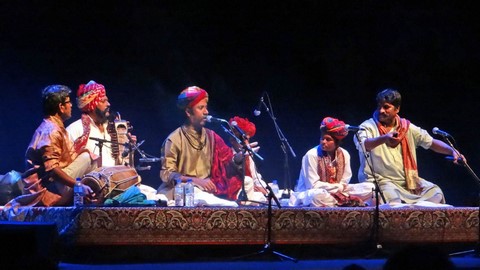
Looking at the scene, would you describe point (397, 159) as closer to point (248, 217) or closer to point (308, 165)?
point (308, 165)

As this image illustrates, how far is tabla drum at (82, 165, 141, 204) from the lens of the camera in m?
6.84

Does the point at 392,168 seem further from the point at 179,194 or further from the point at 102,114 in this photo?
the point at 102,114

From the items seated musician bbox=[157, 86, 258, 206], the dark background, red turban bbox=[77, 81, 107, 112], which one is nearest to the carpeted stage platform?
seated musician bbox=[157, 86, 258, 206]

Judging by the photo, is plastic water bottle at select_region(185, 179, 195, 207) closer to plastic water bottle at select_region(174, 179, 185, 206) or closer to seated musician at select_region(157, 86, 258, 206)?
plastic water bottle at select_region(174, 179, 185, 206)

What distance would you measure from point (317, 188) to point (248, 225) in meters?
1.34

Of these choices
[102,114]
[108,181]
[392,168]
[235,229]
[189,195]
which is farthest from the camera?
[392,168]

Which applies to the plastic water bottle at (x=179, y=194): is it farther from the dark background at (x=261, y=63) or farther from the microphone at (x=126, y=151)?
the dark background at (x=261, y=63)

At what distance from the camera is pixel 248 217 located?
21.7 ft

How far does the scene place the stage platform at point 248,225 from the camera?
20.7 feet

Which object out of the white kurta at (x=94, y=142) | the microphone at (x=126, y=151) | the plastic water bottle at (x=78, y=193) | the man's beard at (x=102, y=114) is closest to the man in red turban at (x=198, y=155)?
the microphone at (x=126, y=151)

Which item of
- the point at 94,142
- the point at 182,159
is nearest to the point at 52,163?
the point at 94,142

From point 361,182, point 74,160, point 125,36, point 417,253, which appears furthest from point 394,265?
point 125,36

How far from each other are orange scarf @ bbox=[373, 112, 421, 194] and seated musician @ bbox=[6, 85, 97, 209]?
3.28m

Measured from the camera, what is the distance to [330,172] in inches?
314
